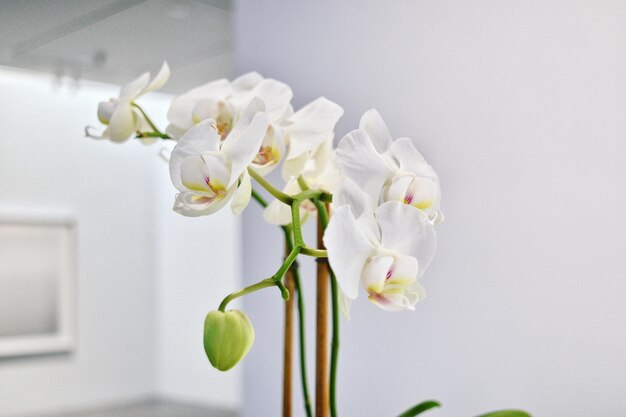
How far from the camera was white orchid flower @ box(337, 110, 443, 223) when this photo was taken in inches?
22.5

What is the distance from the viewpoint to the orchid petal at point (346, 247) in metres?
0.53

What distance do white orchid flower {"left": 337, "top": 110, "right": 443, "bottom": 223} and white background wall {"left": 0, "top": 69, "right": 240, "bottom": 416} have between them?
317cm

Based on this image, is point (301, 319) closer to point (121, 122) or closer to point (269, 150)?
point (269, 150)

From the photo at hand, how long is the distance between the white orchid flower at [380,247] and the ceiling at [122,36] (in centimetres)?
202

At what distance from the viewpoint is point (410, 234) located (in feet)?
1.80

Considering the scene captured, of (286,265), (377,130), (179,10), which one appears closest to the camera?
(286,265)

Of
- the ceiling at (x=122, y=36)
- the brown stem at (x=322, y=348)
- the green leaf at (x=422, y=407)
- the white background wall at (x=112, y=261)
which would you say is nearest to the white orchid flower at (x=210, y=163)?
the brown stem at (x=322, y=348)

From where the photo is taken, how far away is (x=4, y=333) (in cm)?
369

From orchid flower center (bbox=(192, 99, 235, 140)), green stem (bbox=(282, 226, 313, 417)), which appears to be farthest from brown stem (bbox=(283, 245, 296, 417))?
orchid flower center (bbox=(192, 99, 235, 140))

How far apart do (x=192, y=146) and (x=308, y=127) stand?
5.7 inches

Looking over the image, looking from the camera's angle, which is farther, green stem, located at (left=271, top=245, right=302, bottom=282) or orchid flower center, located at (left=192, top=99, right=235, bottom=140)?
orchid flower center, located at (left=192, top=99, right=235, bottom=140)

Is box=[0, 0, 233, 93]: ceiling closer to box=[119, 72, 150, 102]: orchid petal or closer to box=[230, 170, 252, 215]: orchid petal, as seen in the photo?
box=[119, 72, 150, 102]: orchid petal

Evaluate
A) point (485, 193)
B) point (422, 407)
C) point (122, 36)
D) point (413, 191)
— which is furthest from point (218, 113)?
point (122, 36)

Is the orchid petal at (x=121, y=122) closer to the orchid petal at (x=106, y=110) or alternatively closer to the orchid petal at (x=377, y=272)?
the orchid petal at (x=106, y=110)
